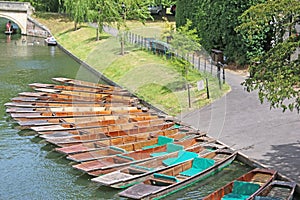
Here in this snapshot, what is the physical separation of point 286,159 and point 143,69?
15.9 metres

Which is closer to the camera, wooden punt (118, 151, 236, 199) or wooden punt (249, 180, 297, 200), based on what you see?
wooden punt (249, 180, 297, 200)

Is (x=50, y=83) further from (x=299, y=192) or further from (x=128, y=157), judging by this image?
(x=299, y=192)

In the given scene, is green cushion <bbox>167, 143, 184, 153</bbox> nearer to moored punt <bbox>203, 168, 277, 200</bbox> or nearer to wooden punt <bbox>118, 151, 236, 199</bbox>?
wooden punt <bbox>118, 151, 236, 199</bbox>

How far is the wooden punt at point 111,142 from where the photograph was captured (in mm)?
18014

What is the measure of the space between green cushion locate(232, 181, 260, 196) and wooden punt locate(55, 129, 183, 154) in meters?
5.32

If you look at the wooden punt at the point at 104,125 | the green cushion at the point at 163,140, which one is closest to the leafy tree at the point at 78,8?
the wooden punt at the point at 104,125

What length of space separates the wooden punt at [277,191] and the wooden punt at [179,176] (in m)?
2.29

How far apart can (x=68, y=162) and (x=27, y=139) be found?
325 centimetres

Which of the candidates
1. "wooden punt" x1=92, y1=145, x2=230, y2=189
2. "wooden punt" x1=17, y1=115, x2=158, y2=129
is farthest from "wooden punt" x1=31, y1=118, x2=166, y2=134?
"wooden punt" x1=92, y1=145, x2=230, y2=189

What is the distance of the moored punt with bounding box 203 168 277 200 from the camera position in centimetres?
1433

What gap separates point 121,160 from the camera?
55.6 ft

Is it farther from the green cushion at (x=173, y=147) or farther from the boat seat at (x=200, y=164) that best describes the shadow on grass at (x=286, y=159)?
the green cushion at (x=173, y=147)

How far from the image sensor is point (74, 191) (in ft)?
52.0

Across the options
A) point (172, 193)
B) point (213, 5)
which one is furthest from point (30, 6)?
point (172, 193)
